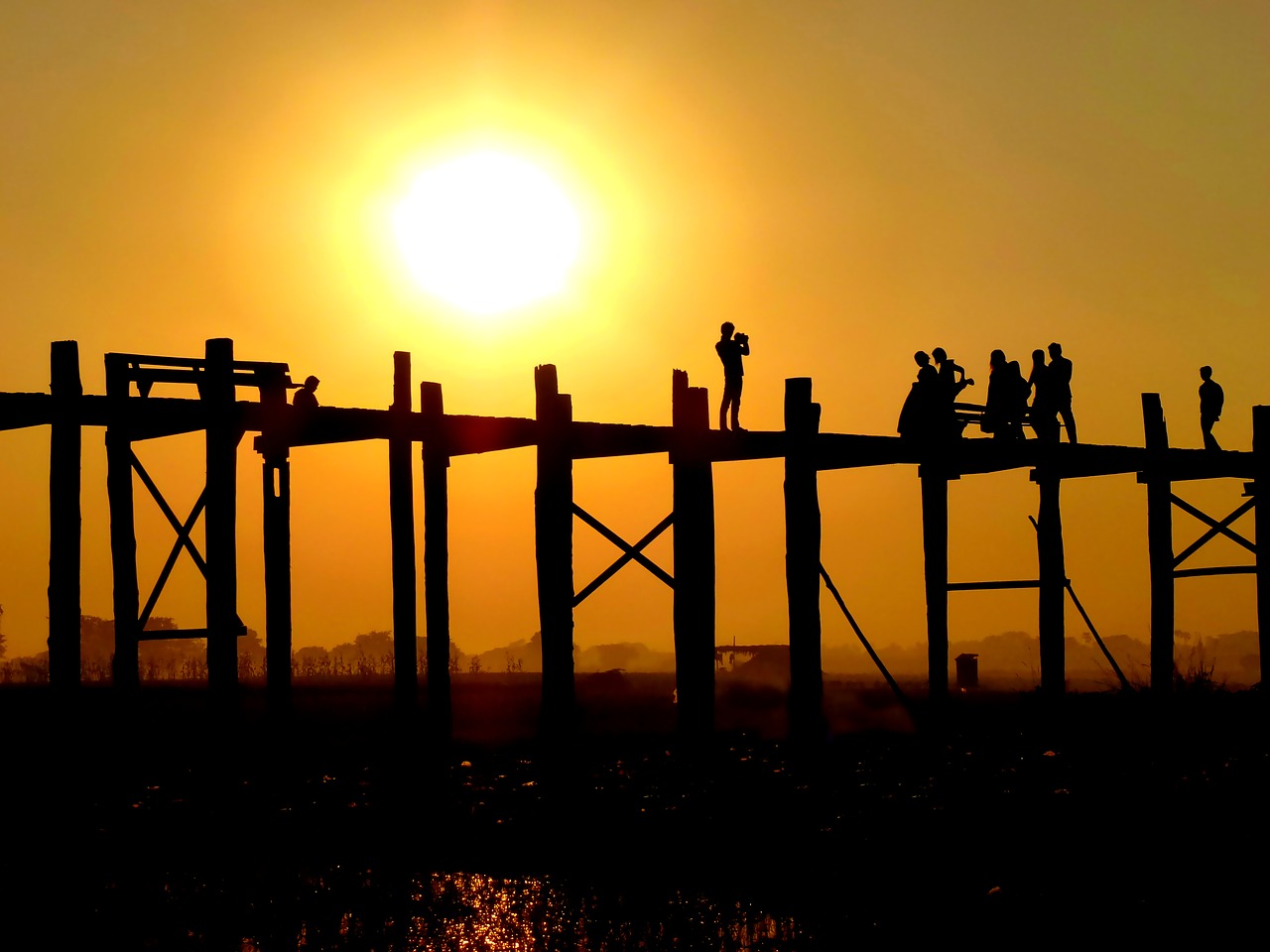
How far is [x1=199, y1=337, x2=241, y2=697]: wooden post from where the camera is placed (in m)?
15.4

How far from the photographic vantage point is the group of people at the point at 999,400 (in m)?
18.8

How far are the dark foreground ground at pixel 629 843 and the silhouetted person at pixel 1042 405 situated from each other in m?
3.59

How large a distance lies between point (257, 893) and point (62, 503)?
169 inches

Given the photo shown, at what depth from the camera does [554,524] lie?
16188 millimetres


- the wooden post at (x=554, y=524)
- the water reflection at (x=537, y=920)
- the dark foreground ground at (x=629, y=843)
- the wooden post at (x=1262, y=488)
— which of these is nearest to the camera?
the water reflection at (x=537, y=920)

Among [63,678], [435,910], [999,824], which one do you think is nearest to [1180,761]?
[999,824]

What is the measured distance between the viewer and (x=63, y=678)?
1485 centimetres

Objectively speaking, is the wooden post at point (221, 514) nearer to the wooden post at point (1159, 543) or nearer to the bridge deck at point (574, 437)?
the bridge deck at point (574, 437)

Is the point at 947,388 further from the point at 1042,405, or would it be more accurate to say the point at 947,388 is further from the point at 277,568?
the point at 277,568

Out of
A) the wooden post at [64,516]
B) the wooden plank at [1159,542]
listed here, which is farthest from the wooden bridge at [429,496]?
the wooden plank at [1159,542]

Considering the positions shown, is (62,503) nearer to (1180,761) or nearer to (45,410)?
(45,410)

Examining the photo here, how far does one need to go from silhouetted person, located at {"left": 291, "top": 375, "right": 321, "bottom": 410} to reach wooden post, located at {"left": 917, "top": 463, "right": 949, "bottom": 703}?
693cm

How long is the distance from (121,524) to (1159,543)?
1260 cm

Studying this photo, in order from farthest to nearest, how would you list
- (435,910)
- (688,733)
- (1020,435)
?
(1020,435) → (688,733) → (435,910)
